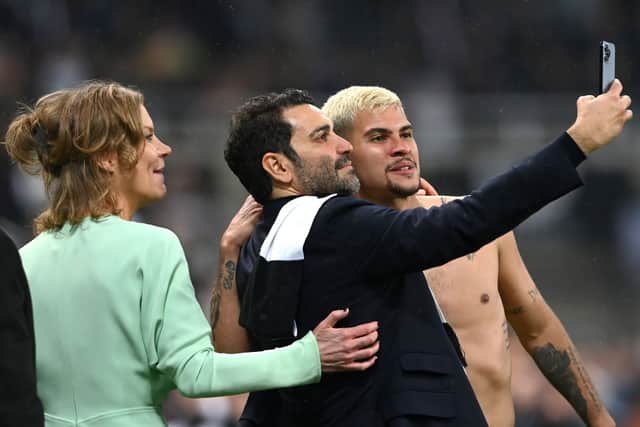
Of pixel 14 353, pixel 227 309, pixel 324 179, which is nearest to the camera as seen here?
pixel 14 353

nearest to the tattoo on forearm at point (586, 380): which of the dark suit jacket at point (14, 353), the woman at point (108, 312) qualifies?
the woman at point (108, 312)

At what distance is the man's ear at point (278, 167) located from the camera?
12.8 feet

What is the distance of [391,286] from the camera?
12.0ft

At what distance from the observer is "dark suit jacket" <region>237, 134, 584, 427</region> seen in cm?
341

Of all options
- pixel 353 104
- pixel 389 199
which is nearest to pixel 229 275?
pixel 389 199

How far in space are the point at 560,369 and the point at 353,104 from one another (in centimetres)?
112

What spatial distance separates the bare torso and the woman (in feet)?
3.76

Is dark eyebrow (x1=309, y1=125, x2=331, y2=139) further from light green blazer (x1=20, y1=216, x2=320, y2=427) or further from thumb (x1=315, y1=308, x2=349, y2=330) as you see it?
light green blazer (x1=20, y1=216, x2=320, y2=427)

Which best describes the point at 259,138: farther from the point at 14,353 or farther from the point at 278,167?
the point at 14,353

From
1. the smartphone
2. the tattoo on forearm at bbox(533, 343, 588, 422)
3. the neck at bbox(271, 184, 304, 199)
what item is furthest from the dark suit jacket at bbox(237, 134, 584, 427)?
the tattoo on forearm at bbox(533, 343, 588, 422)

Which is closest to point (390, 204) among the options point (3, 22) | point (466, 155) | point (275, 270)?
point (275, 270)

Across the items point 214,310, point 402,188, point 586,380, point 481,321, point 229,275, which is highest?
point 402,188

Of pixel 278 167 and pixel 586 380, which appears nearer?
pixel 278 167

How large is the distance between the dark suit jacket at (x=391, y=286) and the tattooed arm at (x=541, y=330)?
0.95 m
